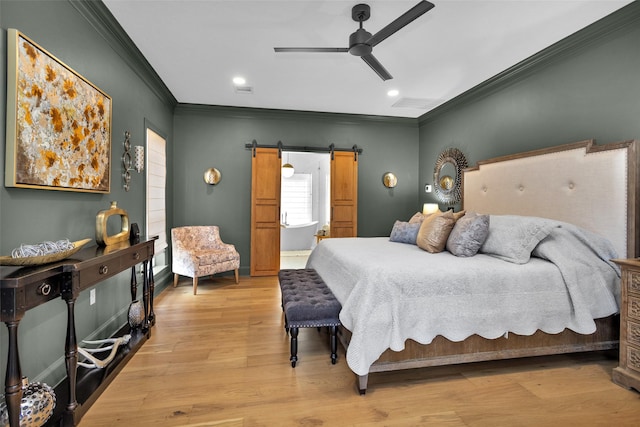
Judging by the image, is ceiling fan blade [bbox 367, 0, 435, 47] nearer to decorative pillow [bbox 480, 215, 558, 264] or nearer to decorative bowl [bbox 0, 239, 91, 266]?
decorative pillow [bbox 480, 215, 558, 264]

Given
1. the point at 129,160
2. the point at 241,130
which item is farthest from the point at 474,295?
the point at 241,130

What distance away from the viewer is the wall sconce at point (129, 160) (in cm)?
302

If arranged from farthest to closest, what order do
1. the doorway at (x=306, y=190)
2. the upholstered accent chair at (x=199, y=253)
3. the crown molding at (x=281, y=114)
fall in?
1. the doorway at (x=306, y=190)
2. the crown molding at (x=281, y=114)
3. the upholstered accent chair at (x=199, y=253)

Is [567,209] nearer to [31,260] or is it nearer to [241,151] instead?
[31,260]

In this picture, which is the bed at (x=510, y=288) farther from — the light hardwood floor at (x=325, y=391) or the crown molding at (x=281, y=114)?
the crown molding at (x=281, y=114)

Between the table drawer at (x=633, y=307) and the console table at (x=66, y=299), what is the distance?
10.6 ft

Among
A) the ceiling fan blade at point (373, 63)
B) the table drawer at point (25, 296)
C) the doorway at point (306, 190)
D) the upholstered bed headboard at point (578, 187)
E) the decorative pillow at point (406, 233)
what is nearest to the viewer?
the table drawer at point (25, 296)

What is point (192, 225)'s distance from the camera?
4996 mm

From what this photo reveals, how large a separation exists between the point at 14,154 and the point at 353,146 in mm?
4505

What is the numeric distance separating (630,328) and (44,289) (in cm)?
331

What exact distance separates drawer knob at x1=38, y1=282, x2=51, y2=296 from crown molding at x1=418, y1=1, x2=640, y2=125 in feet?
13.8

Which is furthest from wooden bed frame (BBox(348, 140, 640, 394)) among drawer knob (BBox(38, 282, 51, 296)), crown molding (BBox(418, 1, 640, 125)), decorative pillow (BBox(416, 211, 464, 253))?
drawer knob (BBox(38, 282, 51, 296))

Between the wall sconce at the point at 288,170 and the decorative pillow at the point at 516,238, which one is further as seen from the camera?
the wall sconce at the point at 288,170

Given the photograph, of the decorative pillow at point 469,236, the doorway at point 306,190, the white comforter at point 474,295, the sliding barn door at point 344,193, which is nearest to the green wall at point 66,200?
the white comforter at point 474,295
